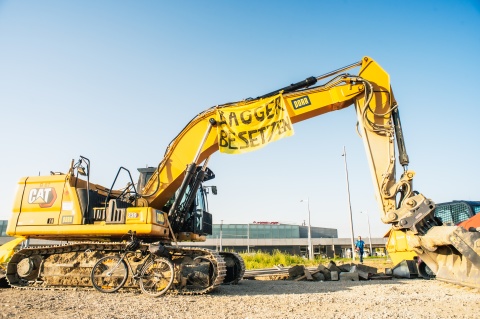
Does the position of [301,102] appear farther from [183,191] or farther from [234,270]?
[234,270]

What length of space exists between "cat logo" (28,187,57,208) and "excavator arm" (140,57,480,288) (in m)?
2.26

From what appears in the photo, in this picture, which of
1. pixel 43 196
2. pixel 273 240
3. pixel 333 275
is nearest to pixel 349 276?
pixel 333 275

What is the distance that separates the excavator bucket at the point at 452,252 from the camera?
20.6 feet

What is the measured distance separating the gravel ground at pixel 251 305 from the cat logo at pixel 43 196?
225cm

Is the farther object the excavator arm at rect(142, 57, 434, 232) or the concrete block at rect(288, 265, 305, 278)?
the concrete block at rect(288, 265, 305, 278)

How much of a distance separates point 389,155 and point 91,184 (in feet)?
25.3

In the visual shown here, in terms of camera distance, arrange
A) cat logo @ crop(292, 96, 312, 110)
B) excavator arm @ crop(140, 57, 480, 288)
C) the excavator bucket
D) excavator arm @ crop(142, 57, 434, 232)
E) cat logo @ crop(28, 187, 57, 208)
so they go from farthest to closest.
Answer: cat logo @ crop(28, 187, 57, 208) < cat logo @ crop(292, 96, 312, 110) < excavator arm @ crop(142, 57, 434, 232) < excavator arm @ crop(140, 57, 480, 288) < the excavator bucket

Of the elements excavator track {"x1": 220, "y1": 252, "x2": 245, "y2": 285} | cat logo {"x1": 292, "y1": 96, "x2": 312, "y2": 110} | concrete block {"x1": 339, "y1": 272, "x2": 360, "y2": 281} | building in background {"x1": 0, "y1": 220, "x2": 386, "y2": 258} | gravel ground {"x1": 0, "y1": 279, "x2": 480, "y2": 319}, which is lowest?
gravel ground {"x1": 0, "y1": 279, "x2": 480, "y2": 319}

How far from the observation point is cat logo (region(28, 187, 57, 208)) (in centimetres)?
923

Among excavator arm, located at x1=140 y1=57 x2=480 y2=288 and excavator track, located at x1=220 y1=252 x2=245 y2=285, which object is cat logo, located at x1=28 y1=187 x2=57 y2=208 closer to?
excavator arm, located at x1=140 y1=57 x2=480 y2=288

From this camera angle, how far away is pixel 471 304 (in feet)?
19.6

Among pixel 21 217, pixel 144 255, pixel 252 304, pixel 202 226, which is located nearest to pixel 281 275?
pixel 202 226

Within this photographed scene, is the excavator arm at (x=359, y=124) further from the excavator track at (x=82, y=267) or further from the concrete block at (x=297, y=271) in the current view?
the concrete block at (x=297, y=271)

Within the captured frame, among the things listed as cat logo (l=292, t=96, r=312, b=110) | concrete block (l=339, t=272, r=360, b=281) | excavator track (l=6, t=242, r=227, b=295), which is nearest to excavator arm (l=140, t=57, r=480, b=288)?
cat logo (l=292, t=96, r=312, b=110)
